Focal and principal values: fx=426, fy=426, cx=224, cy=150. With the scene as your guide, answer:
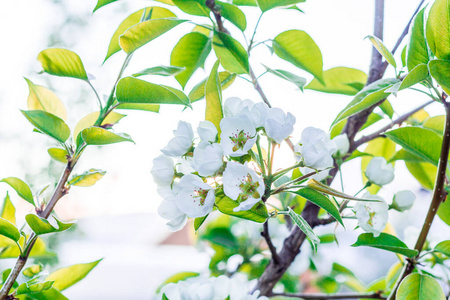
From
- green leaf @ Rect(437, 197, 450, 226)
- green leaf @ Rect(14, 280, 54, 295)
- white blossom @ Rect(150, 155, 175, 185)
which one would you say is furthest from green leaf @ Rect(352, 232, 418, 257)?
green leaf @ Rect(14, 280, 54, 295)

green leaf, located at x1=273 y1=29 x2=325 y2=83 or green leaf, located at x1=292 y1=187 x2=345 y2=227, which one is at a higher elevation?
green leaf, located at x1=273 y1=29 x2=325 y2=83

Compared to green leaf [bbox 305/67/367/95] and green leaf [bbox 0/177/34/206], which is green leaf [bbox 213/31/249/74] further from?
green leaf [bbox 0/177/34/206]

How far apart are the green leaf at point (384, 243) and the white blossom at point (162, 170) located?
0.71 feet

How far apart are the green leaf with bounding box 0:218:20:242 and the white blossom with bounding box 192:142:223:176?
0.70 ft

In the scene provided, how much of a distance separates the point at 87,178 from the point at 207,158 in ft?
0.59

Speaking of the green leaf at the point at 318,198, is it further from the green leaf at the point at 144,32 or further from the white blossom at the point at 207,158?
the green leaf at the point at 144,32

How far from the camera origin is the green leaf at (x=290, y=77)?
0.54 metres

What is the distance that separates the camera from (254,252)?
38.3 inches

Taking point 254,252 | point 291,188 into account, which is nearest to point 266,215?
point 291,188

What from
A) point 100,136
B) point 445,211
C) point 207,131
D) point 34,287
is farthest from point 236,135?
point 445,211

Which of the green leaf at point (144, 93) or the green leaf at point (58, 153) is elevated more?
the green leaf at point (144, 93)

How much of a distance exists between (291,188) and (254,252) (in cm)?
59

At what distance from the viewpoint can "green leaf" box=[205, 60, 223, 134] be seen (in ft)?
1.34

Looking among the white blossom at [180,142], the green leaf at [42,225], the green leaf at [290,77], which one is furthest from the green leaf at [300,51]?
the green leaf at [42,225]
